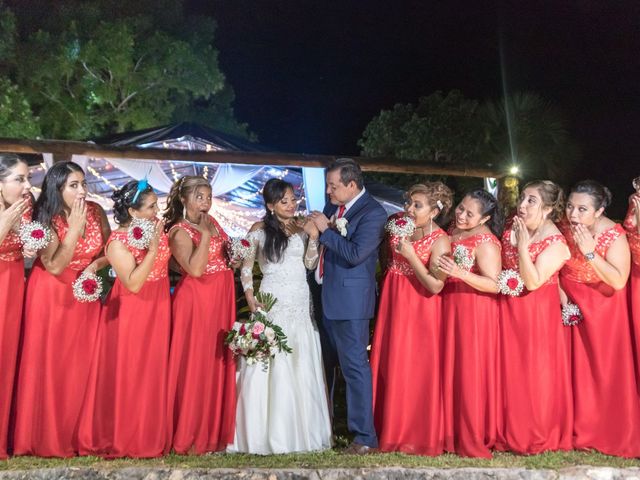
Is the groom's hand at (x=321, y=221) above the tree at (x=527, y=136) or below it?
below

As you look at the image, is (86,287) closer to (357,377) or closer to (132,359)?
(132,359)

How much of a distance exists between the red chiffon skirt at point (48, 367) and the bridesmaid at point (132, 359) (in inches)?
6.8

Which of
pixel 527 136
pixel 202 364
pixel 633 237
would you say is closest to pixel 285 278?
pixel 202 364

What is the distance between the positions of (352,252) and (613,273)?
2014 millimetres

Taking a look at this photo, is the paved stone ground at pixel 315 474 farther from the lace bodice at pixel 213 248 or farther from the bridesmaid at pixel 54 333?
the lace bodice at pixel 213 248

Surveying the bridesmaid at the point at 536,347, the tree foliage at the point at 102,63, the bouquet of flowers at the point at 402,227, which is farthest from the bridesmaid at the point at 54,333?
the tree foliage at the point at 102,63

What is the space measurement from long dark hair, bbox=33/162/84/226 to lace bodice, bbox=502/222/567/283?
11.3 ft

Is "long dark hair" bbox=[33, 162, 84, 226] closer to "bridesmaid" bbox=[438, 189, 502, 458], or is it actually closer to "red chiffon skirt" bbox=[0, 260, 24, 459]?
"red chiffon skirt" bbox=[0, 260, 24, 459]

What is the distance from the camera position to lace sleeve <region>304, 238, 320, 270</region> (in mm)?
6301

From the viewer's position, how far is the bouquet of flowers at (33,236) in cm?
562

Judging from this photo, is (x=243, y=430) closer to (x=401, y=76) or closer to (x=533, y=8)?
(x=533, y=8)

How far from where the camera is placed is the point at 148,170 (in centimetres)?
1388

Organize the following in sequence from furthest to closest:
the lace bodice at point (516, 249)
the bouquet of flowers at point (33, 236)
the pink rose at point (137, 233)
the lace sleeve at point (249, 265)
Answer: the lace sleeve at point (249, 265) < the lace bodice at point (516, 249) < the pink rose at point (137, 233) < the bouquet of flowers at point (33, 236)

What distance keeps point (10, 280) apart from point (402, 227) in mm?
2999
